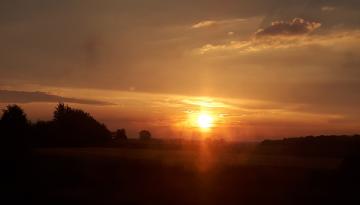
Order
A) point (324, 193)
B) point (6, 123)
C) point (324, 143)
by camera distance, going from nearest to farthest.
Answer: point (324, 193) → point (324, 143) → point (6, 123)

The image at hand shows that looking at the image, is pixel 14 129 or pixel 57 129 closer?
pixel 14 129

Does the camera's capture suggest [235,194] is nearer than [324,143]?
Yes

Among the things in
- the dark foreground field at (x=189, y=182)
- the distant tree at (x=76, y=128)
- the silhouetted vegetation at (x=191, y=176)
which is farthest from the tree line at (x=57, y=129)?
the dark foreground field at (x=189, y=182)

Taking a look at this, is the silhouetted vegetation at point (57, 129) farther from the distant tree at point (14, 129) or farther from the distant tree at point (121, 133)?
the distant tree at point (121, 133)

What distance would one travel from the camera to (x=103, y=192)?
30078 mm

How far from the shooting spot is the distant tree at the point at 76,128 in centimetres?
6488

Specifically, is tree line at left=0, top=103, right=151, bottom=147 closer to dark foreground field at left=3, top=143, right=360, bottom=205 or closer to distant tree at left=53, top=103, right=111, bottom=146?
distant tree at left=53, top=103, right=111, bottom=146

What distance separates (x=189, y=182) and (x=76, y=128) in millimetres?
40613

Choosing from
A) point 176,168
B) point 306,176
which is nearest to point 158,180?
point 176,168

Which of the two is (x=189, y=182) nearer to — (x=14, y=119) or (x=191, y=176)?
(x=191, y=176)

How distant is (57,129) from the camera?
6619 cm

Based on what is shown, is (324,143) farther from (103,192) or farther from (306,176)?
(103,192)

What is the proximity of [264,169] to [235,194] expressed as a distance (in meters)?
3.16

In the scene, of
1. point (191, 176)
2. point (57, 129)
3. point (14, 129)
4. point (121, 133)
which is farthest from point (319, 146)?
point (121, 133)
